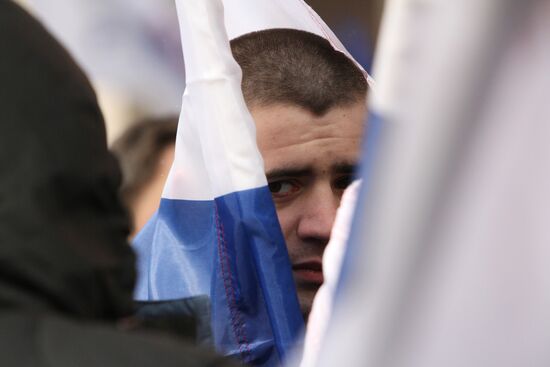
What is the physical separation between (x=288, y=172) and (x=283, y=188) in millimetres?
46

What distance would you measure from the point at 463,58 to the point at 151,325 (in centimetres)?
66

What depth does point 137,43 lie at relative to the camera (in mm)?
3602

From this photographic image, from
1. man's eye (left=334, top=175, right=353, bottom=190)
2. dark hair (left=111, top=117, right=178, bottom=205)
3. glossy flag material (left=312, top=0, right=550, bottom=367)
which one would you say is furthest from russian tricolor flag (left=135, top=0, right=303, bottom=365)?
glossy flag material (left=312, top=0, right=550, bottom=367)

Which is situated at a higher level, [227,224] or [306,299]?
[227,224]

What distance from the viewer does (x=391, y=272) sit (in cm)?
89

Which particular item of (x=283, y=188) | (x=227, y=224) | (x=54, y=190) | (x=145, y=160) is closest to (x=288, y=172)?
(x=283, y=188)

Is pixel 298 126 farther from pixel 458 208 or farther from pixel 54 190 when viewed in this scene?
pixel 458 208

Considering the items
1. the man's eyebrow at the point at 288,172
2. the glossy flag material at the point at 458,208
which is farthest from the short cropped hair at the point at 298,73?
the glossy flag material at the point at 458,208

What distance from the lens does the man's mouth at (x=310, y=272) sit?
2318 mm

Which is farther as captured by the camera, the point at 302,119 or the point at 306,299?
the point at 302,119

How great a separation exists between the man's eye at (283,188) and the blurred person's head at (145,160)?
32cm

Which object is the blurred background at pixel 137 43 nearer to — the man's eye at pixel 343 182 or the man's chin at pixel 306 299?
the man's eye at pixel 343 182

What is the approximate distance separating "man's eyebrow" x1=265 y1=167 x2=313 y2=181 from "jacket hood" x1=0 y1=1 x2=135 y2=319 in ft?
4.23

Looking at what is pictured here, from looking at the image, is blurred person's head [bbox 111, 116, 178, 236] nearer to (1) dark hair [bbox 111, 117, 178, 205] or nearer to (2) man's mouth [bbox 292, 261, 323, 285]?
(1) dark hair [bbox 111, 117, 178, 205]
